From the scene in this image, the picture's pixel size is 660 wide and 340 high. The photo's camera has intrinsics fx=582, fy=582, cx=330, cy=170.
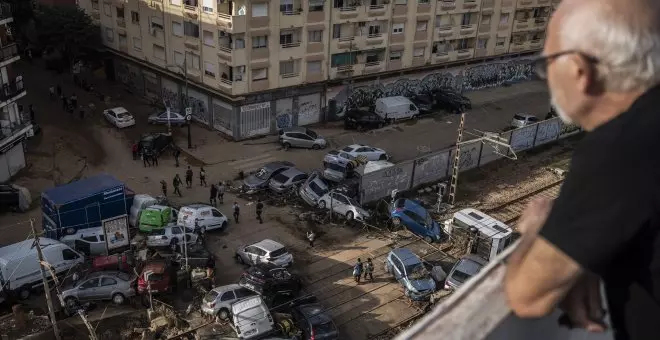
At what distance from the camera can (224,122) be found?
38.6 m

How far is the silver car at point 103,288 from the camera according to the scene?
831 inches

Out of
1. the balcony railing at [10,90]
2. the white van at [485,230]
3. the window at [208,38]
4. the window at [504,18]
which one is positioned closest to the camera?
the white van at [485,230]

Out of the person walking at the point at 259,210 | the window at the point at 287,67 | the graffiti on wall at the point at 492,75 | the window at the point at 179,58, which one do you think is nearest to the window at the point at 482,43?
the graffiti on wall at the point at 492,75

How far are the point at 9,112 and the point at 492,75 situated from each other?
41.0m

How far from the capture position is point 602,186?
5.92 ft

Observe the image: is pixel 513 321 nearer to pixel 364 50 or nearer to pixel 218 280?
pixel 218 280

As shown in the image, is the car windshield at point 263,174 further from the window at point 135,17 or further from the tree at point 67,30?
the tree at point 67,30

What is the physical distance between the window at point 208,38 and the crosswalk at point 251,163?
8.00 meters

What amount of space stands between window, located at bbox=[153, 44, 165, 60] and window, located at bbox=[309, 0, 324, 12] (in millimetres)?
11517

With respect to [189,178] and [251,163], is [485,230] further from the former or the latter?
[189,178]

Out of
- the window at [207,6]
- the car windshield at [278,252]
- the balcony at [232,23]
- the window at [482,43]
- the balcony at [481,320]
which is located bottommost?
the car windshield at [278,252]

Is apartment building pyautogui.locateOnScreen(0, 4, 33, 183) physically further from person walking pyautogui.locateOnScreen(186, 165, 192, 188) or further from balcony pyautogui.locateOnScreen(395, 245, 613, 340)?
balcony pyautogui.locateOnScreen(395, 245, 613, 340)

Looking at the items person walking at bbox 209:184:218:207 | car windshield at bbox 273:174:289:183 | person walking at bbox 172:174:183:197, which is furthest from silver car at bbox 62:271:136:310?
car windshield at bbox 273:174:289:183

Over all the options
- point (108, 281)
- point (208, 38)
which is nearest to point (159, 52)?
point (208, 38)
